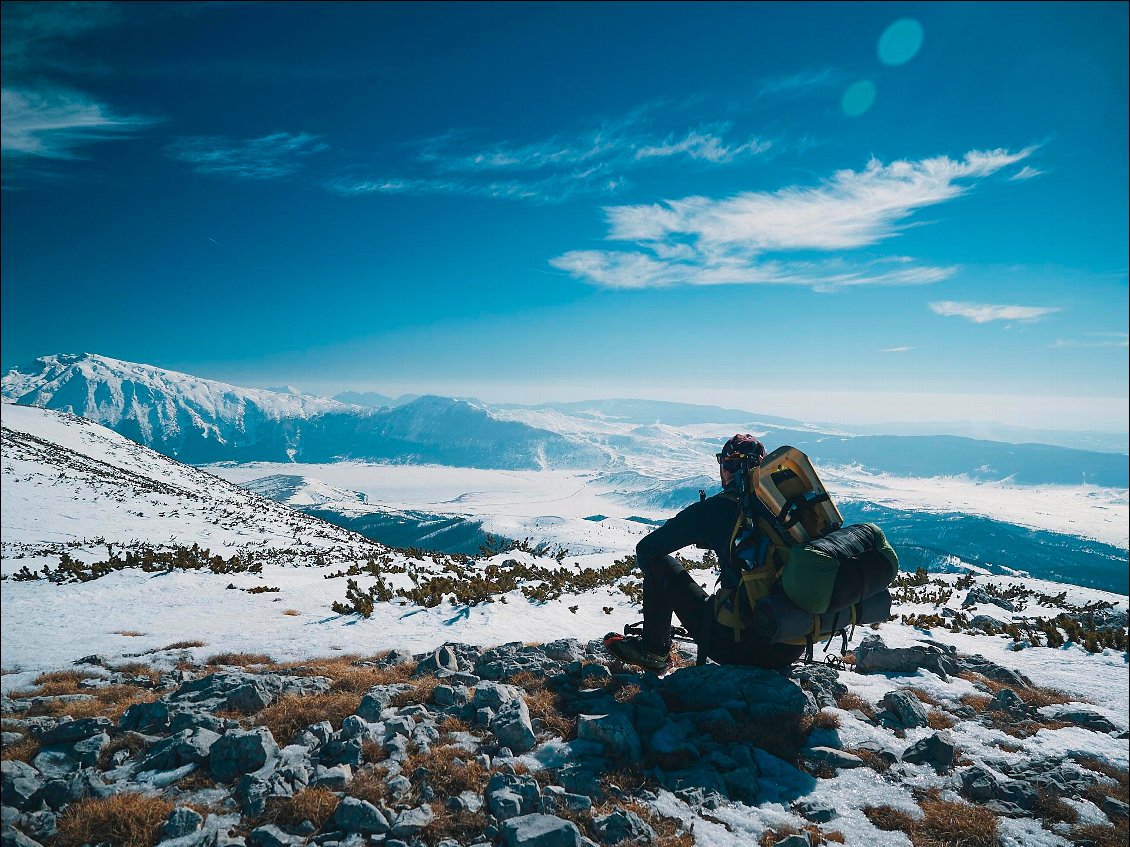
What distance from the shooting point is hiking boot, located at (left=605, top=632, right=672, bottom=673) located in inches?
309

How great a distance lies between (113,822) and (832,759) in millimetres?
6926

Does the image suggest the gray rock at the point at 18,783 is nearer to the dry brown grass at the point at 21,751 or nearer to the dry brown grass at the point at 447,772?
the dry brown grass at the point at 21,751

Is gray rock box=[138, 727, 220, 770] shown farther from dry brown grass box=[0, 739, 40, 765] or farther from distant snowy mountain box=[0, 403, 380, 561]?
distant snowy mountain box=[0, 403, 380, 561]

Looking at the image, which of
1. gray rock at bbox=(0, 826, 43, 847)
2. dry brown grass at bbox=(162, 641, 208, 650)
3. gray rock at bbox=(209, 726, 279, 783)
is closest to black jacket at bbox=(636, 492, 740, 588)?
gray rock at bbox=(209, 726, 279, 783)

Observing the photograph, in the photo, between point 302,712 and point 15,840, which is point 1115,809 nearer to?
point 302,712

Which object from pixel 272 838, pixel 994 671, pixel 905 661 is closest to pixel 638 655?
pixel 905 661

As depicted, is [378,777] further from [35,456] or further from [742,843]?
[35,456]

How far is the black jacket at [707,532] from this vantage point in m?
6.85

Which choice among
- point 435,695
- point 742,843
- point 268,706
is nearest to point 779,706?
point 742,843

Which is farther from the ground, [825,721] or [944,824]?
[944,824]

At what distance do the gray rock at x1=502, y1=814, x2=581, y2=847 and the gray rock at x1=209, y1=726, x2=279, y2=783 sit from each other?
8.66ft

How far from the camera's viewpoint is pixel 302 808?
14.0 ft

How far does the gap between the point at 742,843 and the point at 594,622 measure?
942cm

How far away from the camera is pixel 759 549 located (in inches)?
268
